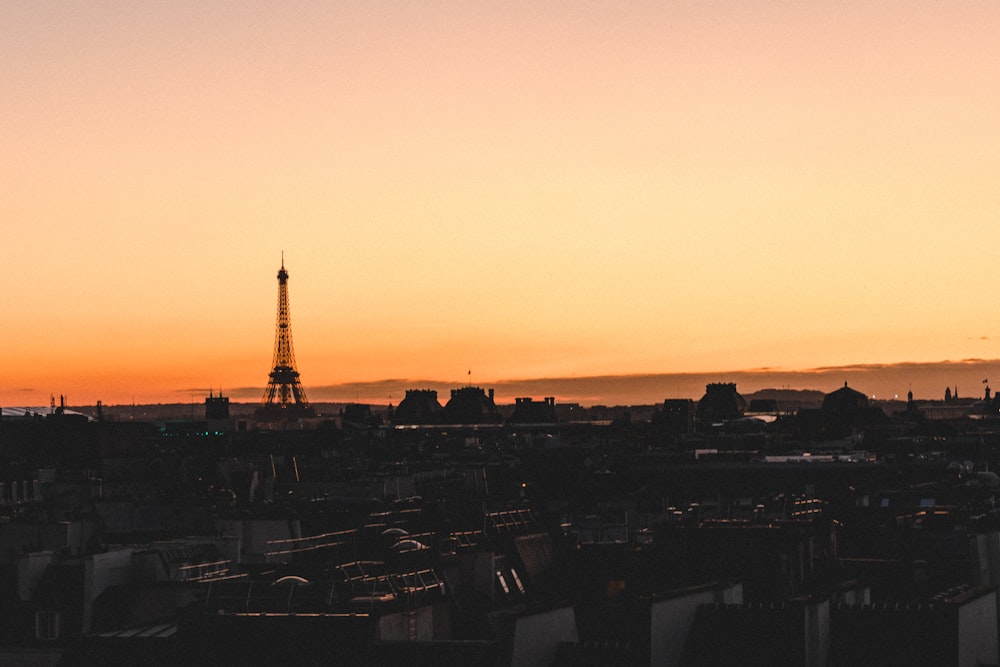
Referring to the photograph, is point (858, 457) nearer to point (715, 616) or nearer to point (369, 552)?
point (369, 552)

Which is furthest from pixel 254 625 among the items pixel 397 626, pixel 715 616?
pixel 715 616

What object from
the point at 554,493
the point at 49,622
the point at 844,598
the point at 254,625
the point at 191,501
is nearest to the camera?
the point at 254,625

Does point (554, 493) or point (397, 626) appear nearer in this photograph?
point (397, 626)

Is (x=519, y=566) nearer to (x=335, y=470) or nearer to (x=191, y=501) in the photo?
(x=191, y=501)

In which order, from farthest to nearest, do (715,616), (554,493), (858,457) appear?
(858,457)
(554,493)
(715,616)

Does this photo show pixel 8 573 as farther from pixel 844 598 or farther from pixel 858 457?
pixel 858 457

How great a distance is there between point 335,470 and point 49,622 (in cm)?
7931

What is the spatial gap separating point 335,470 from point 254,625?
93971 mm

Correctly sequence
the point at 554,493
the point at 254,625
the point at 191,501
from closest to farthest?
the point at 254,625 < the point at 191,501 < the point at 554,493

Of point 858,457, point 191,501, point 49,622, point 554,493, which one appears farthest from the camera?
point 858,457

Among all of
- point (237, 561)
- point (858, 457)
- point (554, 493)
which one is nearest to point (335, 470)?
point (554, 493)

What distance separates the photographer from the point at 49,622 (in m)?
45.8

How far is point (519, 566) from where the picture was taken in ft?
156

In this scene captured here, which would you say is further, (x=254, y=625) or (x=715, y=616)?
(x=254, y=625)
